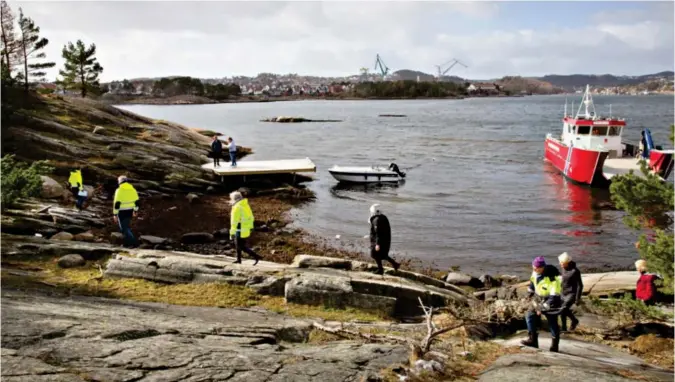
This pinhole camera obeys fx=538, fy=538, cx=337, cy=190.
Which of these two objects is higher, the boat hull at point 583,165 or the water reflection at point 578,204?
the boat hull at point 583,165

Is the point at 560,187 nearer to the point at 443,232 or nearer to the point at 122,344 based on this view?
the point at 443,232

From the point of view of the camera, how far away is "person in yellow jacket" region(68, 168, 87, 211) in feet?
82.3

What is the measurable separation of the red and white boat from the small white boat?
567 inches

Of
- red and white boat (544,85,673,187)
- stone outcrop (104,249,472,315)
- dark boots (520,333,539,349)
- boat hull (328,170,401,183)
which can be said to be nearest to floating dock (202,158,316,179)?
boat hull (328,170,401,183)

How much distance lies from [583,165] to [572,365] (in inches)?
1455

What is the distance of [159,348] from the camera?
8172 mm

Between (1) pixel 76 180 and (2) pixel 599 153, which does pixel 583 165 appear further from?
(1) pixel 76 180

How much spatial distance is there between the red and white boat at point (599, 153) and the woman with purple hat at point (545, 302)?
33.8 meters

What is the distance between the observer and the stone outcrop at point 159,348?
7230 mm

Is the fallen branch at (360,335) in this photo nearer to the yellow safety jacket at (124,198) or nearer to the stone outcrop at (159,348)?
the stone outcrop at (159,348)

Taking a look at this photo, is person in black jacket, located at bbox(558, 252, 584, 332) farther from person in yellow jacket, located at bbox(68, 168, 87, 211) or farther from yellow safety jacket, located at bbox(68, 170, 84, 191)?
yellow safety jacket, located at bbox(68, 170, 84, 191)

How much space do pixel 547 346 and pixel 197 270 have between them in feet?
28.1

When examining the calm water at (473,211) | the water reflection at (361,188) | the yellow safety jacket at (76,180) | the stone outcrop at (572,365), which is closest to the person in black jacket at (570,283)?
the stone outcrop at (572,365)

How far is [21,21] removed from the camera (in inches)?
1925
